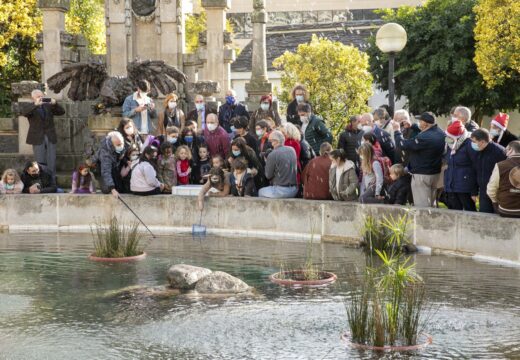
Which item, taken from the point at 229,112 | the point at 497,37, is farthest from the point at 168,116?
the point at 497,37

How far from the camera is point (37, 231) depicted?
59.3 feet

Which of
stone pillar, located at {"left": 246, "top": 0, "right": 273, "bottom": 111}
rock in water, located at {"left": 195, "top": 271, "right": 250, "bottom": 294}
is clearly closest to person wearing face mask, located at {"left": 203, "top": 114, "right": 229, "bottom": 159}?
rock in water, located at {"left": 195, "top": 271, "right": 250, "bottom": 294}

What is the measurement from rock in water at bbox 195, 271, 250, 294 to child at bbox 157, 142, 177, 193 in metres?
5.94

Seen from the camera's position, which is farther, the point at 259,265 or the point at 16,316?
the point at 259,265

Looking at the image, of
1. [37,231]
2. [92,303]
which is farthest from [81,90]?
[92,303]

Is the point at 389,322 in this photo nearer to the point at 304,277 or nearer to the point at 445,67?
the point at 304,277

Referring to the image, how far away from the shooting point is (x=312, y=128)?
61.1 ft

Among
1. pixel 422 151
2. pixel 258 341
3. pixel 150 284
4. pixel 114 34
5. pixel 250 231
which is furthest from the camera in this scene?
pixel 114 34

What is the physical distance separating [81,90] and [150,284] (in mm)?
12026

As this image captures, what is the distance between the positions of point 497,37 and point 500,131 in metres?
25.8

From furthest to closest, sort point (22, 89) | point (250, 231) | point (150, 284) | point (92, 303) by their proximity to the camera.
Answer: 1. point (22, 89)
2. point (250, 231)
3. point (150, 284)
4. point (92, 303)

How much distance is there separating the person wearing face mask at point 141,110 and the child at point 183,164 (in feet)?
6.40

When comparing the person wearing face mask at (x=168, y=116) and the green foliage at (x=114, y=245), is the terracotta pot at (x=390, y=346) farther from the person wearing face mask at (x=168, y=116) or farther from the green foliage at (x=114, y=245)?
the person wearing face mask at (x=168, y=116)

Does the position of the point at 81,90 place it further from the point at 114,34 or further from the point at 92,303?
the point at 92,303
